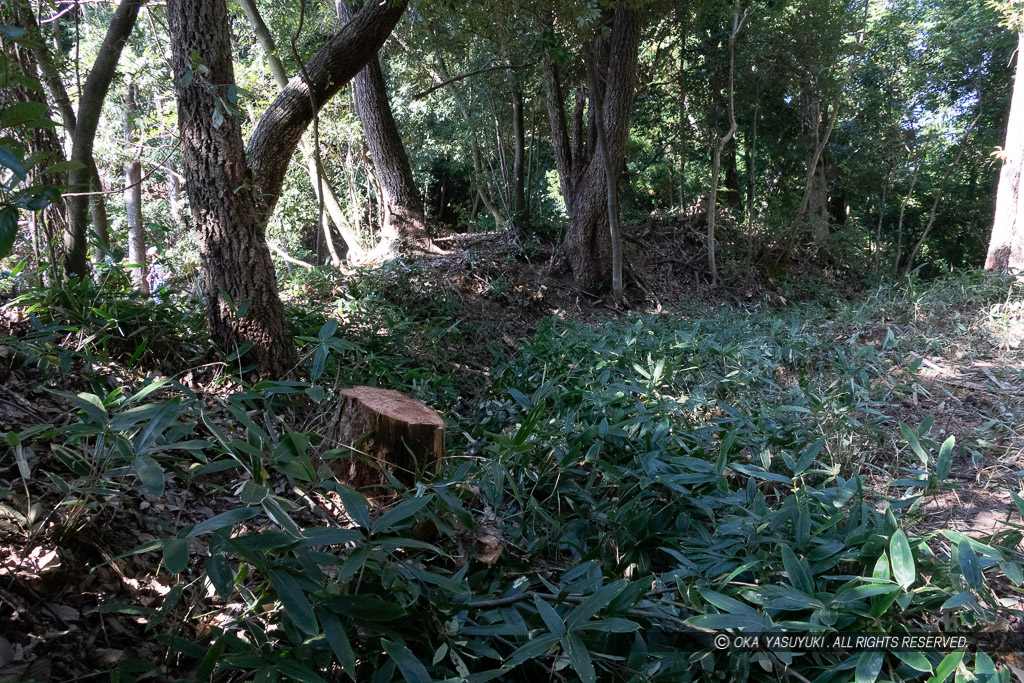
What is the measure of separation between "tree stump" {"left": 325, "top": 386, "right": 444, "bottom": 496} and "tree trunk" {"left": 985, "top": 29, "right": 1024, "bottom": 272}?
7.51 metres

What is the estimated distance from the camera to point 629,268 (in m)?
7.52

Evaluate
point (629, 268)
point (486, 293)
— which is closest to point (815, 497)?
point (486, 293)

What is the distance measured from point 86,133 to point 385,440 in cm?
275

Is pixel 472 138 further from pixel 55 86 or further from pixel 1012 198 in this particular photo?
pixel 1012 198

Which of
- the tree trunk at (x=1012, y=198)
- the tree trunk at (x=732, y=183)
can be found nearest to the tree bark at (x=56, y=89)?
the tree trunk at (x=1012, y=198)

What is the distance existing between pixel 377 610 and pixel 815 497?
1319 millimetres

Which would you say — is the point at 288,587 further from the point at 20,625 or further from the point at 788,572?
the point at 788,572

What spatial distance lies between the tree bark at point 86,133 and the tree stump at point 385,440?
1.87m

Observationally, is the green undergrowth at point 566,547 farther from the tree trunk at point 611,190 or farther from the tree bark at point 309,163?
the tree trunk at point 611,190

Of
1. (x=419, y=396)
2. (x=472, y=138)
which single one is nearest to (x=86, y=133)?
(x=419, y=396)

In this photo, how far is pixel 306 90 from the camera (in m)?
4.04

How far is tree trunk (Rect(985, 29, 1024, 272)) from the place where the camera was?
677 cm

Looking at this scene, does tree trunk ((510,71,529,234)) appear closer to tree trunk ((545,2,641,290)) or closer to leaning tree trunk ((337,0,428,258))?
tree trunk ((545,2,641,290))

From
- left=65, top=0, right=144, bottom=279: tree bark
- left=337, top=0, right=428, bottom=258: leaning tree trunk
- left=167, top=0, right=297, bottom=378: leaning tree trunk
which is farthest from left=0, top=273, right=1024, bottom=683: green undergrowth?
left=337, top=0, right=428, bottom=258: leaning tree trunk
